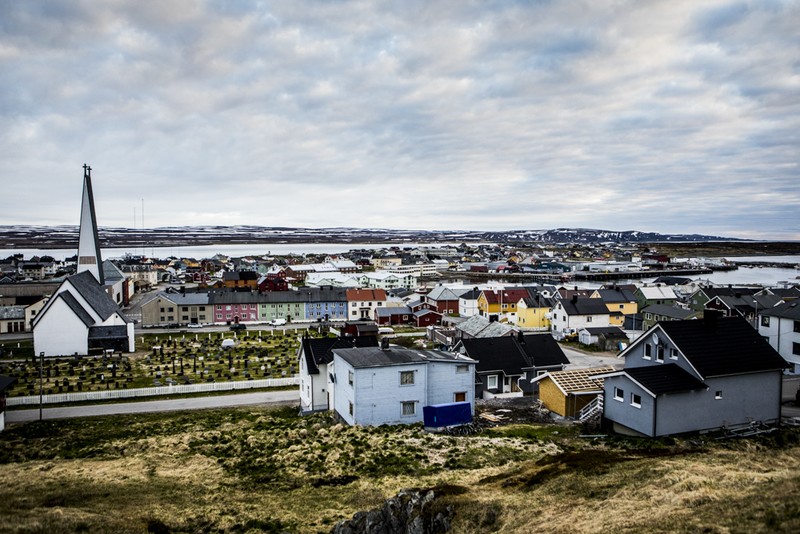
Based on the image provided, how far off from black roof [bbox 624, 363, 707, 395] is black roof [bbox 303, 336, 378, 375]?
15.6 metres

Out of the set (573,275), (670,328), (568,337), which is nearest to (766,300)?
(568,337)

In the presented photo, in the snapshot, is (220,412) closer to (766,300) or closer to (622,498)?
(622,498)

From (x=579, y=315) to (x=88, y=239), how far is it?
5790cm

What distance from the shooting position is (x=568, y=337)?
54625 millimetres

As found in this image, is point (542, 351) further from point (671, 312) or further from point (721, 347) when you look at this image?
point (671, 312)

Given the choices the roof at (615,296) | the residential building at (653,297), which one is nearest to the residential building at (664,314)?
the roof at (615,296)

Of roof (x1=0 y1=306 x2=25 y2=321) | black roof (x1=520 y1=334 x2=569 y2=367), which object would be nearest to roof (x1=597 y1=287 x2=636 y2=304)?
black roof (x1=520 y1=334 x2=569 y2=367)

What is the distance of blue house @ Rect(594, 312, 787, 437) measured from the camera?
22.0 metres

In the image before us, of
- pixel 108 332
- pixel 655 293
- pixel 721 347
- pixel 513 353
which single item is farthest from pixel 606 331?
pixel 108 332

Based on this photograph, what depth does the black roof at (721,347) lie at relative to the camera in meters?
23.1

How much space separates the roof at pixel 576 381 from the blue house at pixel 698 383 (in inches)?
108

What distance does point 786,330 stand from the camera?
1444 inches

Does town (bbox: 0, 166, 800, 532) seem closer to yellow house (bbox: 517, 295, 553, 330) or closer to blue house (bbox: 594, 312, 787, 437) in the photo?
blue house (bbox: 594, 312, 787, 437)

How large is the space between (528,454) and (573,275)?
134 metres
